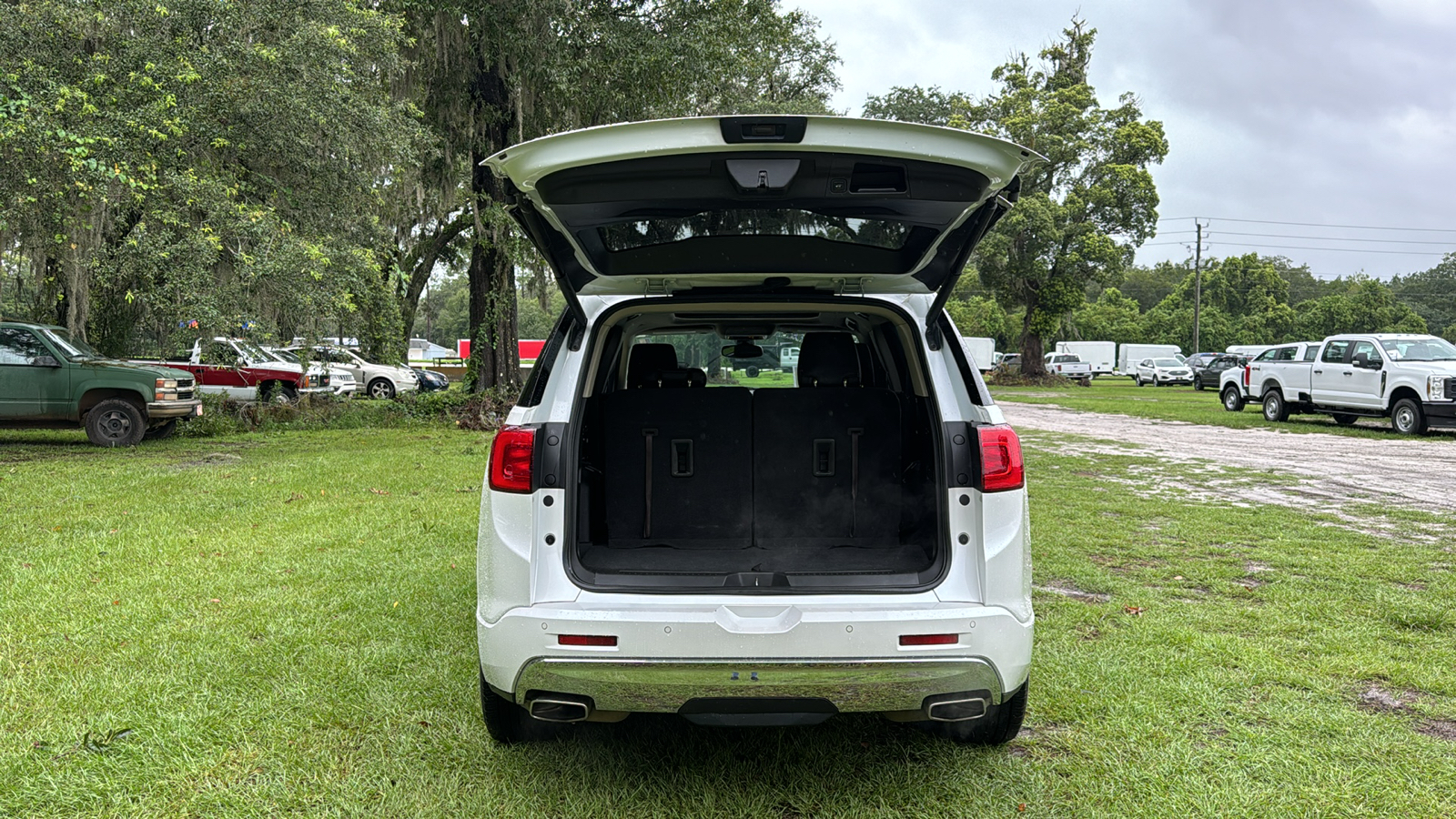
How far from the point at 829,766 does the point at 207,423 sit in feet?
51.4

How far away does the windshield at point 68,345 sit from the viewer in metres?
13.0

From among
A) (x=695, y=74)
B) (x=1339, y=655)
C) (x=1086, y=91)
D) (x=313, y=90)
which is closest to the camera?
(x=1339, y=655)

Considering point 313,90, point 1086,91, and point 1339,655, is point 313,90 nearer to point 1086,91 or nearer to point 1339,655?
point 1339,655

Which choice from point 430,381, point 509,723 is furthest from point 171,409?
point 430,381

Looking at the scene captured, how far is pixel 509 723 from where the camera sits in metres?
3.37

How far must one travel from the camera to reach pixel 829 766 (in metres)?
3.32

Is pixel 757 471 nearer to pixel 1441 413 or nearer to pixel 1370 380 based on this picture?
pixel 1441 413

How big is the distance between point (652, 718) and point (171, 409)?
41.8 ft

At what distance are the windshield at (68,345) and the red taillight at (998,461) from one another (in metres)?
13.9

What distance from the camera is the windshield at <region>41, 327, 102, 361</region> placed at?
1297cm

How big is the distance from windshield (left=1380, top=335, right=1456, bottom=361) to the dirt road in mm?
1367

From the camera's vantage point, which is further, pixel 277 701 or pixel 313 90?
pixel 313 90

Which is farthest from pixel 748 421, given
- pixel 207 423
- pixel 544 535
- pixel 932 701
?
pixel 207 423

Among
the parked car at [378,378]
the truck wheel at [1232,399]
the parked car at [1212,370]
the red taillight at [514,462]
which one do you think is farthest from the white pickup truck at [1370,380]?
the parked car at [378,378]
